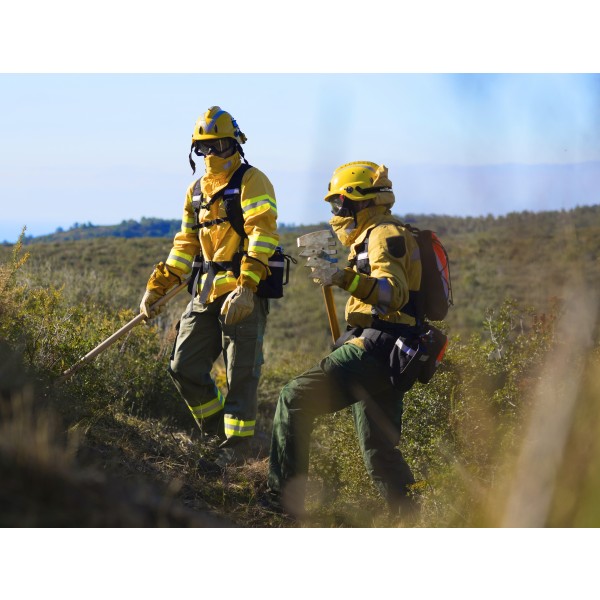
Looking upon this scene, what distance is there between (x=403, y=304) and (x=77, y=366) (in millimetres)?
2836

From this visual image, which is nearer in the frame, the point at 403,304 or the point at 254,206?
the point at 403,304

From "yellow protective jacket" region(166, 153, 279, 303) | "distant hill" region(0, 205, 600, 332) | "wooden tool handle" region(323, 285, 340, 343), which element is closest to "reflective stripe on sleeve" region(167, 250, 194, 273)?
"yellow protective jacket" region(166, 153, 279, 303)

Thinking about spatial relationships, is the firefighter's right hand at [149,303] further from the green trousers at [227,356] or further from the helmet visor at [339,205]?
the helmet visor at [339,205]

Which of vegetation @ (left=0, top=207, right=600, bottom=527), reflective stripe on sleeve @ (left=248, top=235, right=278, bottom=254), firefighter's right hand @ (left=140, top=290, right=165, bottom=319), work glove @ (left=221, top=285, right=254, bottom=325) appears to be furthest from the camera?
firefighter's right hand @ (left=140, top=290, right=165, bottom=319)

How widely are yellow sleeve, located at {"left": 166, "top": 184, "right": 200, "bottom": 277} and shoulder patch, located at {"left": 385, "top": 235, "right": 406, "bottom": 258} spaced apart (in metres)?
2.07

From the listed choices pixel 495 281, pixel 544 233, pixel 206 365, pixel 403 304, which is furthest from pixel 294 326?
pixel 544 233

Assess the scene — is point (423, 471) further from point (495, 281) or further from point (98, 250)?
point (98, 250)

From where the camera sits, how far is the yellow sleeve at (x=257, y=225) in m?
6.09

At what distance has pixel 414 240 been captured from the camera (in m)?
5.32

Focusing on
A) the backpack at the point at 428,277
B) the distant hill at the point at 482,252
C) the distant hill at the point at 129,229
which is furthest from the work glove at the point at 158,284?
the distant hill at the point at 129,229

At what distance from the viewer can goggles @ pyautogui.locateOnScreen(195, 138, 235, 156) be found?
636 centimetres

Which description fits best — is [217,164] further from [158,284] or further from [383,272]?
[383,272]

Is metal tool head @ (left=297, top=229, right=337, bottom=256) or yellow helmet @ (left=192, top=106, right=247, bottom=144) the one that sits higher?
yellow helmet @ (left=192, top=106, right=247, bottom=144)

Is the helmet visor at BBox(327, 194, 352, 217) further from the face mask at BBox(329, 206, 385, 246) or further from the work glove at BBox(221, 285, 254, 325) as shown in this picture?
the work glove at BBox(221, 285, 254, 325)
